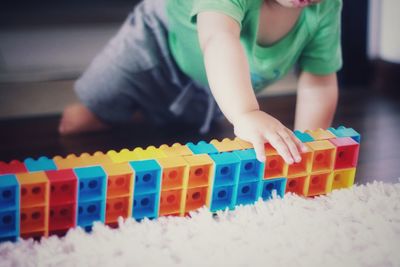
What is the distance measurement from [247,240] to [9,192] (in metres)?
0.25

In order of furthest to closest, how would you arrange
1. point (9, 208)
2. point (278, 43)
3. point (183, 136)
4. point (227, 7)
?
point (183, 136), point (278, 43), point (227, 7), point (9, 208)

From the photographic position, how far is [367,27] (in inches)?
58.1

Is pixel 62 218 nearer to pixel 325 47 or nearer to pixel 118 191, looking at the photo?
pixel 118 191

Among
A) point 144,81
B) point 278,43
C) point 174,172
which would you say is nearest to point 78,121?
point 144,81

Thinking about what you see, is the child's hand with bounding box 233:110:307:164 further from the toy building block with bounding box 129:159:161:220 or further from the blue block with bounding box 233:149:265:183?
the toy building block with bounding box 129:159:161:220

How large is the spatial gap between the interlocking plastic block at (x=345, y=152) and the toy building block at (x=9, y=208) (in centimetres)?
38

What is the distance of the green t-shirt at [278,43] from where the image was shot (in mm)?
917

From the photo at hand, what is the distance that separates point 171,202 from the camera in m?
0.66

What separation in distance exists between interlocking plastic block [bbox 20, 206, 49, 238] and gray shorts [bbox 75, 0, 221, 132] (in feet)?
1.78

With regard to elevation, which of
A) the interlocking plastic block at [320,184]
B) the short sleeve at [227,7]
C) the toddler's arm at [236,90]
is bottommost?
A: the interlocking plastic block at [320,184]

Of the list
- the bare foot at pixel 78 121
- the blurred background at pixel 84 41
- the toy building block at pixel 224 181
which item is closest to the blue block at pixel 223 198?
the toy building block at pixel 224 181

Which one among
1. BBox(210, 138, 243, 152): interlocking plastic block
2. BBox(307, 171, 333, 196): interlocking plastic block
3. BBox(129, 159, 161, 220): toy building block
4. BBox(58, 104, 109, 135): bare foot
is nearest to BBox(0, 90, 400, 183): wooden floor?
BBox(58, 104, 109, 135): bare foot

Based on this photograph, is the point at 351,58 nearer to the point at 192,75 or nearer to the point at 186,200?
the point at 192,75

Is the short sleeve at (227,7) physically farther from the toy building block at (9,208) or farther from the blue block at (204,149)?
the toy building block at (9,208)
